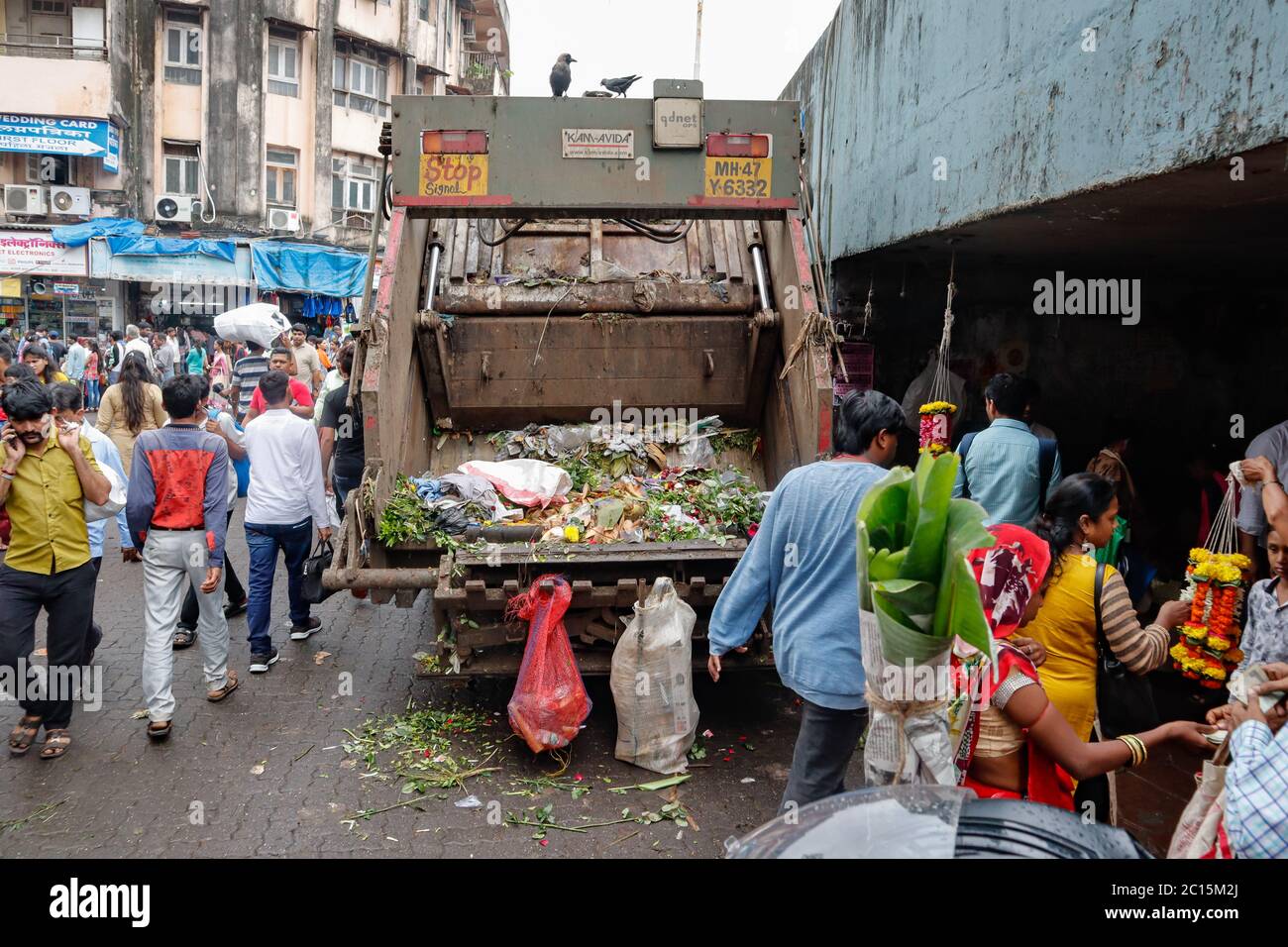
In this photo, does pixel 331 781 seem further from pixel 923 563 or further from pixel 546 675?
pixel 923 563

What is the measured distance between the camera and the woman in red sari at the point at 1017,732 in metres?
2.30

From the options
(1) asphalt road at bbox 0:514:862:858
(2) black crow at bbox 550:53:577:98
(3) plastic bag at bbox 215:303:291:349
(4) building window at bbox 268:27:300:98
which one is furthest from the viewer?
(4) building window at bbox 268:27:300:98

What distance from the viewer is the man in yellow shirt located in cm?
404

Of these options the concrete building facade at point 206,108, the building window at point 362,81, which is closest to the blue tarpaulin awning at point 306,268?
the concrete building facade at point 206,108

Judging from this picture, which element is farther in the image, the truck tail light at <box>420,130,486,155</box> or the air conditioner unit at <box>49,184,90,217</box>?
the air conditioner unit at <box>49,184,90,217</box>

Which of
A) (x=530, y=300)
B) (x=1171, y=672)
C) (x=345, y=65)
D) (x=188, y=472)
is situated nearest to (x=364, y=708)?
(x=188, y=472)

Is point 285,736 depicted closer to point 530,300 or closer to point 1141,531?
point 530,300

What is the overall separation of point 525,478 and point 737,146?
2120 millimetres

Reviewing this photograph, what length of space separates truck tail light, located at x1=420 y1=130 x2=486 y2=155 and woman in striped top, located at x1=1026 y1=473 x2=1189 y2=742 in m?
3.51

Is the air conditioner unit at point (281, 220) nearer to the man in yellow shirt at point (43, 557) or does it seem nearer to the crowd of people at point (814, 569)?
the crowd of people at point (814, 569)

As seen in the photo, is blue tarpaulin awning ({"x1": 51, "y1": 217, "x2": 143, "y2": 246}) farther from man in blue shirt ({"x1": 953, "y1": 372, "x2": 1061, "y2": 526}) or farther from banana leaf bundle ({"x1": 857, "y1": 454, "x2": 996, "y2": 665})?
banana leaf bundle ({"x1": 857, "y1": 454, "x2": 996, "y2": 665})

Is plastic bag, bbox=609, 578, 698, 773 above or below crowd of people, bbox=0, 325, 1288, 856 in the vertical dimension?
below

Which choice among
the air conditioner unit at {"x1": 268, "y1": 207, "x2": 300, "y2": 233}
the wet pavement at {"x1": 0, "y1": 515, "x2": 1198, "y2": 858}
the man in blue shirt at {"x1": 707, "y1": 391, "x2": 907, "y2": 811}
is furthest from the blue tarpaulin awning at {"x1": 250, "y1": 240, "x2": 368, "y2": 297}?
the man in blue shirt at {"x1": 707, "y1": 391, "x2": 907, "y2": 811}

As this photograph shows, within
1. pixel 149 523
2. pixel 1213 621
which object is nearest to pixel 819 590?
pixel 1213 621
